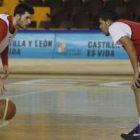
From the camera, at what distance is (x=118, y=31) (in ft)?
26.6

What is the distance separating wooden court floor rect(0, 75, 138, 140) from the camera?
8.70 m

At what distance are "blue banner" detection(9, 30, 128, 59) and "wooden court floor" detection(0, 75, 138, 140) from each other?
1.05 metres

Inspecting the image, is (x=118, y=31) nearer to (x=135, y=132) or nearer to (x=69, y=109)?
(x=135, y=132)

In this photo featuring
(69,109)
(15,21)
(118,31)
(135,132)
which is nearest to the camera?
(118,31)

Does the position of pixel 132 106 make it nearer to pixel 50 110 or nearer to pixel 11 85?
pixel 50 110

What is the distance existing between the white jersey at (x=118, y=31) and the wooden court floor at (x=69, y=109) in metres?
1.27

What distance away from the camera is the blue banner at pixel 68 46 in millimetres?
19531

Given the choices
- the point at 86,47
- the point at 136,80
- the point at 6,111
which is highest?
the point at 136,80

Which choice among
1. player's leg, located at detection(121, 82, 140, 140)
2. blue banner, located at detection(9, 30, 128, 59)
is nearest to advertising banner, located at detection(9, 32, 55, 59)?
blue banner, located at detection(9, 30, 128, 59)

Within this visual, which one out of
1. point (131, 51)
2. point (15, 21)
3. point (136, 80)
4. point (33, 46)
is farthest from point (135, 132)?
Result: point (33, 46)

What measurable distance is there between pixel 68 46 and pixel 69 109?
8.18 meters

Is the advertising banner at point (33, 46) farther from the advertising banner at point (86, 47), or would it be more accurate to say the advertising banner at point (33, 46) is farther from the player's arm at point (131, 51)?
the player's arm at point (131, 51)

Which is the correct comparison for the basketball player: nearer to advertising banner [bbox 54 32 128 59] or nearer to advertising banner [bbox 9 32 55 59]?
advertising banner [bbox 54 32 128 59]

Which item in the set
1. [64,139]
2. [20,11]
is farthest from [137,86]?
[20,11]
